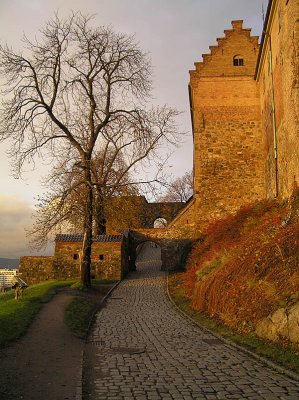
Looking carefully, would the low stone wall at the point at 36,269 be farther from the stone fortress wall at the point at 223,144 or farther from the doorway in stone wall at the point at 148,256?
the doorway in stone wall at the point at 148,256

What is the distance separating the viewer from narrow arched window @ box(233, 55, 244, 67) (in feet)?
99.7

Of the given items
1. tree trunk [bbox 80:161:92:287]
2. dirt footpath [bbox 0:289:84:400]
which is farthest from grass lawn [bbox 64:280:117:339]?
tree trunk [bbox 80:161:92:287]

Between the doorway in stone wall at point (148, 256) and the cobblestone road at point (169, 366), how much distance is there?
859 inches

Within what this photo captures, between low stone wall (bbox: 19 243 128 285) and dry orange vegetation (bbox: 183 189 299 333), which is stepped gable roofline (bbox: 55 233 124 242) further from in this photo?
dry orange vegetation (bbox: 183 189 299 333)

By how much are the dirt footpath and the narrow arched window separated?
2404cm

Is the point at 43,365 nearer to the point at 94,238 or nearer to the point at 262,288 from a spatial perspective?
the point at 262,288

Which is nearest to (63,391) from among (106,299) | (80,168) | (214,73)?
(106,299)

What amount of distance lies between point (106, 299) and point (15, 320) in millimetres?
7752

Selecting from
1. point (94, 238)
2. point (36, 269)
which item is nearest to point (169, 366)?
point (94, 238)

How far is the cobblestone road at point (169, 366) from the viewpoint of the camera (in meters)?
6.42

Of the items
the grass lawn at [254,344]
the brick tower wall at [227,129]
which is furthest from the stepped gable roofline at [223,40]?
the grass lawn at [254,344]

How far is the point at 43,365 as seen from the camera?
8.04 meters

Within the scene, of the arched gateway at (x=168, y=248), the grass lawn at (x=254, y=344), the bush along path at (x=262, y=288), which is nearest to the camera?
the grass lawn at (x=254, y=344)

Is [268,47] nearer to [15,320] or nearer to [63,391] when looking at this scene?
[15,320]
